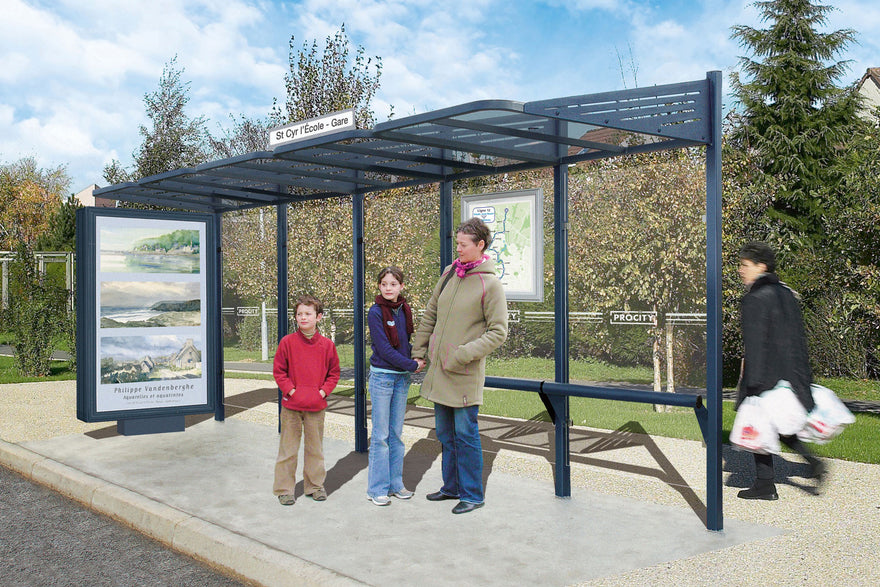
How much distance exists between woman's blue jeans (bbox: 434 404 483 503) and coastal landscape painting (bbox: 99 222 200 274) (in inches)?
167

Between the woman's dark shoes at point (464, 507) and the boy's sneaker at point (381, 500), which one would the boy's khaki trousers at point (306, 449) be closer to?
the boy's sneaker at point (381, 500)

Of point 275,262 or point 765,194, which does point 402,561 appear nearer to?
point 275,262

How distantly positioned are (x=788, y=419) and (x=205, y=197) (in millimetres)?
6585

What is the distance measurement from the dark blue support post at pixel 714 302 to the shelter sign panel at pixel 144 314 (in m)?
5.65

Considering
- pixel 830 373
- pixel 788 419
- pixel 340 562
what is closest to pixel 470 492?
pixel 340 562

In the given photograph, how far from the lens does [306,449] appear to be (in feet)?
20.7

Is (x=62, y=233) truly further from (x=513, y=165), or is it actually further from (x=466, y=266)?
(x=466, y=266)

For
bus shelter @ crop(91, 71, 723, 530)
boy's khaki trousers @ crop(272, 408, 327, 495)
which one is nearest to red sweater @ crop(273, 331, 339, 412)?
boy's khaki trousers @ crop(272, 408, 327, 495)

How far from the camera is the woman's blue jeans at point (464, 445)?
5801 mm

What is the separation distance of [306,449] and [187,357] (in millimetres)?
3338

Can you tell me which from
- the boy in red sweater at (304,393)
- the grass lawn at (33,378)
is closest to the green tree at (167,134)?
the grass lawn at (33,378)

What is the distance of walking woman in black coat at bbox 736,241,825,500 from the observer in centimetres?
548

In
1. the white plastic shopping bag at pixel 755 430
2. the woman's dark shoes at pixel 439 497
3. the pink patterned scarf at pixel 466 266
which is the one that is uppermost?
the pink patterned scarf at pixel 466 266

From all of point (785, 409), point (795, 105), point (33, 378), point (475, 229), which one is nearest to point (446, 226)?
point (475, 229)
